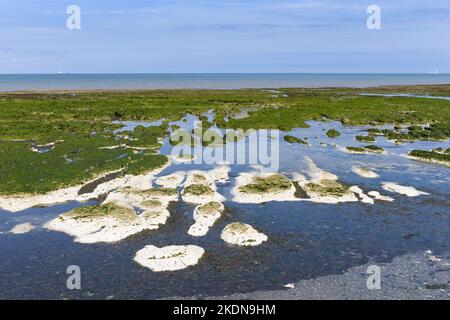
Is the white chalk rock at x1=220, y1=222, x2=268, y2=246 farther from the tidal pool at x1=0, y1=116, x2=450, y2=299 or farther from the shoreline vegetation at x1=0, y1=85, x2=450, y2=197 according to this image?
the shoreline vegetation at x1=0, y1=85, x2=450, y2=197

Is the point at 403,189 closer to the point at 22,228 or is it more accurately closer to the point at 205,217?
the point at 205,217

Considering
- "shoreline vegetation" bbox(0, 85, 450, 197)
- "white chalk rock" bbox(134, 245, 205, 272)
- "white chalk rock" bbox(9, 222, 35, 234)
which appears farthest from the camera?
"shoreline vegetation" bbox(0, 85, 450, 197)

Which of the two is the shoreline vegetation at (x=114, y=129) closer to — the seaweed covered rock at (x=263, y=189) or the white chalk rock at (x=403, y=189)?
the seaweed covered rock at (x=263, y=189)

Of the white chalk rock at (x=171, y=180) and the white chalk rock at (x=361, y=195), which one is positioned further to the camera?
the white chalk rock at (x=171, y=180)

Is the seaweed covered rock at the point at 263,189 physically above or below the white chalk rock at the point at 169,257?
above

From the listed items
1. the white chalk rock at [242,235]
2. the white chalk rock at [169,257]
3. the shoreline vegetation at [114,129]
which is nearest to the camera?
the white chalk rock at [169,257]

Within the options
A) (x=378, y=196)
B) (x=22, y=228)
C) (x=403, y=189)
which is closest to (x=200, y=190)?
(x=22, y=228)

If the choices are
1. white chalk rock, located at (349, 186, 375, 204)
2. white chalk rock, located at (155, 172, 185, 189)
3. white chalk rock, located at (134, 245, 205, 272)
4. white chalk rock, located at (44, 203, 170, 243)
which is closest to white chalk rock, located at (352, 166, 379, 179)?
white chalk rock, located at (349, 186, 375, 204)

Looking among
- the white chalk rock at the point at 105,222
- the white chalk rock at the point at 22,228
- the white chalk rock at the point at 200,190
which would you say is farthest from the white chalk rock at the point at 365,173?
the white chalk rock at the point at 22,228
